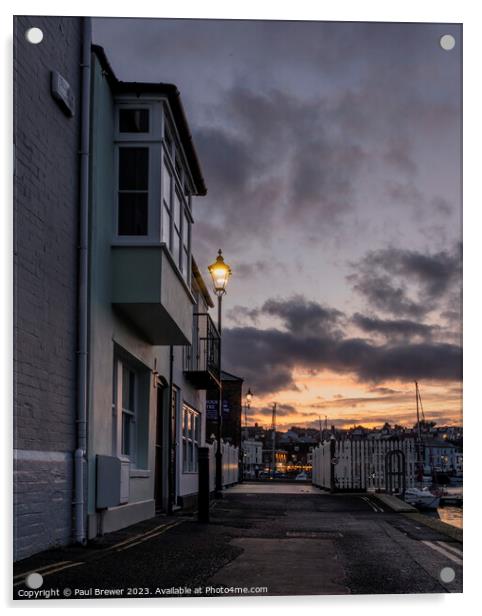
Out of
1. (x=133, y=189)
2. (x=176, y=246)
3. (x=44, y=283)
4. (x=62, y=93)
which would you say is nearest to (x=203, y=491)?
(x=176, y=246)

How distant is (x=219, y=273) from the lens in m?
17.2

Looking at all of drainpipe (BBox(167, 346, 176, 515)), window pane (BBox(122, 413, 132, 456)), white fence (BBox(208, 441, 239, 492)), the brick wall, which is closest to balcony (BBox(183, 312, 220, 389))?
drainpipe (BBox(167, 346, 176, 515))

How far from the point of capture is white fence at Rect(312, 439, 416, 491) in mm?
26383

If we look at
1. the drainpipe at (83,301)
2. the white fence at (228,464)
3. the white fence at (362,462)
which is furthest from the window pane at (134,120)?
the white fence at (362,462)

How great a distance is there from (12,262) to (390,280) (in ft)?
11.7

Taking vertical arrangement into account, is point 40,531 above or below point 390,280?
below

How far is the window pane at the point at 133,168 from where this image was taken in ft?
36.6

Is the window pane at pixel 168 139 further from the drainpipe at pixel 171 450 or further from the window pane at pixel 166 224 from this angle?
the drainpipe at pixel 171 450

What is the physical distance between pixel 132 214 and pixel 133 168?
562 mm

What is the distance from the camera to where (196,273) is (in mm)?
20719

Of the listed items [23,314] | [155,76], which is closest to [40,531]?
[23,314]

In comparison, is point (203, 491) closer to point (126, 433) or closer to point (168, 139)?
point (126, 433)

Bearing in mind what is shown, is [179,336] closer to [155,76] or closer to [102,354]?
[102,354]

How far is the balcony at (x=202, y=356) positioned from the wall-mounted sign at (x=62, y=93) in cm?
1163
